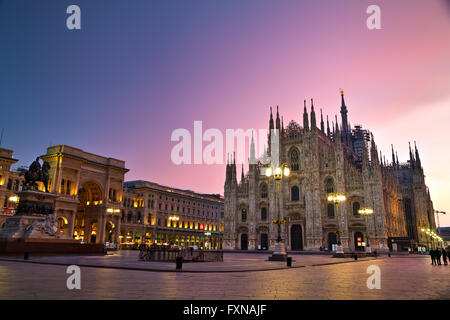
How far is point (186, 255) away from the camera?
25.3 m

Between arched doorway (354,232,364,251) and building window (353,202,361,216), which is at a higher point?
building window (353,202,361,216)

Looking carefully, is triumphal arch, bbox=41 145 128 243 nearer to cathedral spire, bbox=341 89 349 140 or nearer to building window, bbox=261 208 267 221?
building window, bbox=261 208 267 221

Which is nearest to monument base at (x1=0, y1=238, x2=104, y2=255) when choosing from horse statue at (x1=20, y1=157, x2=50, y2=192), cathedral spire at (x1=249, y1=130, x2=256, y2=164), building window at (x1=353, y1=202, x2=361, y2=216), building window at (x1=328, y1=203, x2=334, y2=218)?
horse statue at (x1=20, y1=157, x2=50, y2=192)

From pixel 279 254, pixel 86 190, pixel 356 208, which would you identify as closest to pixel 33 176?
pixel 279 254

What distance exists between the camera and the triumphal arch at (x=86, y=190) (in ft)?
182

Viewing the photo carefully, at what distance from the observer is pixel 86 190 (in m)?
64.2

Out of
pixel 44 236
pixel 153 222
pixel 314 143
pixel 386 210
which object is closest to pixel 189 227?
pixel 153 222

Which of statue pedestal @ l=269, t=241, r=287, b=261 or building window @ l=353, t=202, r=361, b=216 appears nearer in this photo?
statue pedestal @ l=269, t=241, r=287, b=261

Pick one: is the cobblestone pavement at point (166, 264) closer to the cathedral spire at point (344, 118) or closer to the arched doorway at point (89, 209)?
the arched doorway at point (89, 209)

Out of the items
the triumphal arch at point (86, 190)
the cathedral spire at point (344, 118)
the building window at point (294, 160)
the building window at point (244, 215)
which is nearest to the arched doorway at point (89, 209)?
the triumphal arch at point (86, 190)

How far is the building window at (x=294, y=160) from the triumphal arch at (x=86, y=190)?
107ft

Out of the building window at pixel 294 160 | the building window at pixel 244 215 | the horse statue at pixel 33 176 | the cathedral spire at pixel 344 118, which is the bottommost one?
the building window at pixel 244 215

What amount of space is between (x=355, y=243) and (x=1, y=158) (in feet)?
202

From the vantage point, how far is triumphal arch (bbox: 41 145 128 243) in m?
55.5
